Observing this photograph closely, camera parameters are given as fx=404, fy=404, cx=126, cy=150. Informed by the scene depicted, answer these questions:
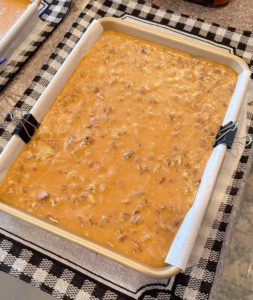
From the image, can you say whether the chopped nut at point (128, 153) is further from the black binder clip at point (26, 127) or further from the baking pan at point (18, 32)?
the baking pan at point (18, 32)

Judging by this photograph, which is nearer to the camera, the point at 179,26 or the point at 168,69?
the point at 168,69

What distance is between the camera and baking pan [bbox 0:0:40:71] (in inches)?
45.4

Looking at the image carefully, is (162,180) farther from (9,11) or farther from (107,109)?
(9,11)

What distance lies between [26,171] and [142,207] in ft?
0.92

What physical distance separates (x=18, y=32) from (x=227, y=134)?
2.23 feet

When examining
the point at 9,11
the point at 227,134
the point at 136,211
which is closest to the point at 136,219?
the point at 136,211

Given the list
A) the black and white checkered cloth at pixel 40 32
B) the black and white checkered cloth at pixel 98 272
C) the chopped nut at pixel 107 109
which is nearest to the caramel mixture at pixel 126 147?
the chopped nut at pixel 107 109

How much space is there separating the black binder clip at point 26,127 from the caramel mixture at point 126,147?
20 mm

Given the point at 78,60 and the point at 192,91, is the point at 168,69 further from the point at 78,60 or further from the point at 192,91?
the point at 78,60

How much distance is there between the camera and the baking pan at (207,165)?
0.79 m

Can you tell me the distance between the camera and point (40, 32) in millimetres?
1274

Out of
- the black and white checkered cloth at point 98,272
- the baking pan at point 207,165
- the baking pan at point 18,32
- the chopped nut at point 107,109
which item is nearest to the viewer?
the baking pan at point 207,165

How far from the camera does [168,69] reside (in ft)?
3.63

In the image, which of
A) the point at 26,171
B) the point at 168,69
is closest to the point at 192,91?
the point at 168,69
